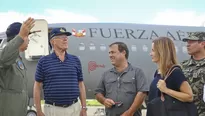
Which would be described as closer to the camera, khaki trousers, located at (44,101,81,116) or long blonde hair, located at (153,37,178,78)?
long blonde hair, located at (153,37,178,78)

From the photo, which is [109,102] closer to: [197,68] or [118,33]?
[197,68]

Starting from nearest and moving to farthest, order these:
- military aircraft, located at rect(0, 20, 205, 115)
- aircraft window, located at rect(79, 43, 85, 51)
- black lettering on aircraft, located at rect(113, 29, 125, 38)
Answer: military aircraft, located at rect(0, 20, 205, 115), aircraft window, located at rect(79, 43, 85, 51), black lettering on aircraft, located at rect(113, 29, 125, 38)

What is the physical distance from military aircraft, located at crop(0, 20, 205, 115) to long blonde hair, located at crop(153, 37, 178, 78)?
8185 millimetres

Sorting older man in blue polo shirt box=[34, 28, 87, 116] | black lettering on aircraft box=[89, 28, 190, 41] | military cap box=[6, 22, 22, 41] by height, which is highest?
black lettering on aircraft box=[89, 28, 190, 41]

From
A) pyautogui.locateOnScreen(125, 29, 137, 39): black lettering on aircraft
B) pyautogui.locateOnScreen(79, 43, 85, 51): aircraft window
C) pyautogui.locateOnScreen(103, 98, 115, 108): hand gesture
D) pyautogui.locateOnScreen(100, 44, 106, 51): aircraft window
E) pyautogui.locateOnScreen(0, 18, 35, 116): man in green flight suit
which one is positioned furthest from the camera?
pyautogui.locateOnScreen(125, 29, 137, 39): black lettering on aircraft

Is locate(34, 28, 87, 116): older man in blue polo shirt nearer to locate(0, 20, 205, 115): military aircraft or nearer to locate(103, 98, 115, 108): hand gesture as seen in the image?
locate(103, 98, 115, 108): hand gesture

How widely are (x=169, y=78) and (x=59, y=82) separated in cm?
165

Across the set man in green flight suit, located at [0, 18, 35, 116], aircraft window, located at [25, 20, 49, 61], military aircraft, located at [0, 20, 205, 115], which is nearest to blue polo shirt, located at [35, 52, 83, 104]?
man in green flight suit, located at [0, 18, 35, 116]

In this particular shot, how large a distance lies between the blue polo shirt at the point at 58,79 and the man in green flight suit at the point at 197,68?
1.48 m

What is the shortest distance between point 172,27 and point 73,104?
418 inches

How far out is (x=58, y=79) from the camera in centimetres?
557

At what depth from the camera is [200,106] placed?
202 inches

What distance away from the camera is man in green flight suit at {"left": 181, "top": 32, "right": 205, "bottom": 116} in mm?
5133

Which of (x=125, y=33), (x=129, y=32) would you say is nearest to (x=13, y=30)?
(x=125, y=33)
